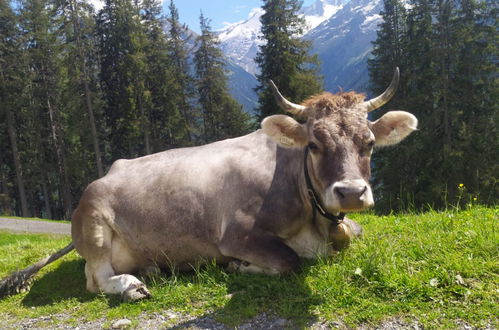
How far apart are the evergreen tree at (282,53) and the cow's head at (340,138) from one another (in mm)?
23466

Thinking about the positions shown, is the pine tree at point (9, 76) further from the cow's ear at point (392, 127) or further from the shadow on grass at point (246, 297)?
the cow's ear at point (392, 127)

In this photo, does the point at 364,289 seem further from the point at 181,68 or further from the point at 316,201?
the point at 181,68

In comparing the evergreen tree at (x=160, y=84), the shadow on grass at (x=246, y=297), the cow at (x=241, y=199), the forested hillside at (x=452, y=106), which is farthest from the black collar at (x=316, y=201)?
the evergreen tree at (x=160, y=84)

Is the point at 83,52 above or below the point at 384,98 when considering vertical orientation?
above

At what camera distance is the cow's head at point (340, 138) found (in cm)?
388

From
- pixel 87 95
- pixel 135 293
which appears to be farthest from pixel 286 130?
pixel 87 95

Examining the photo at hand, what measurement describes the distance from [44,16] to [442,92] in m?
32.7

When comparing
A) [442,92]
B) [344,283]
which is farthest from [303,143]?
[442,92]

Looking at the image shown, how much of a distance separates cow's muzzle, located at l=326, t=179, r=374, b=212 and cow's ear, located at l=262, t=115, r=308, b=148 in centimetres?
115

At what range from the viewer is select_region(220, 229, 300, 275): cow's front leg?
15.9 ft

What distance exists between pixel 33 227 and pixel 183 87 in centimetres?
2236

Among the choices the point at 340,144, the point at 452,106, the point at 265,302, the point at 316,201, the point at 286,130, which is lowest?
the point at 265,302

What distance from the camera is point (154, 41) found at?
125 feet

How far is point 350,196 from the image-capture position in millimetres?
3783
